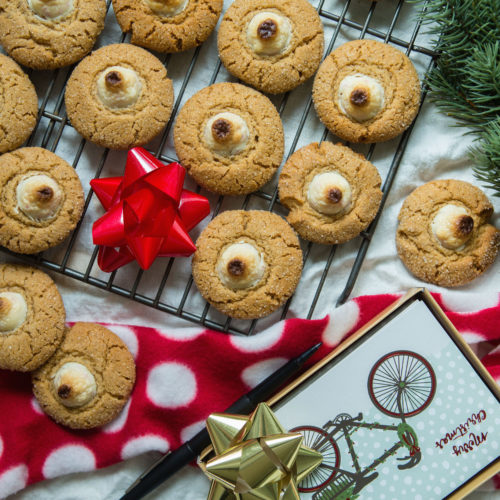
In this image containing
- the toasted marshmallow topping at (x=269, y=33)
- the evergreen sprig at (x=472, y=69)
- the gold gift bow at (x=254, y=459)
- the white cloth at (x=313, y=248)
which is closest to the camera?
the gold gift bow at (x=254, y=459)

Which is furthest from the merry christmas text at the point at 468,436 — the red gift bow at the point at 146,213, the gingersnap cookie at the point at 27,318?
the gingersnap cookie at the point at 27,318

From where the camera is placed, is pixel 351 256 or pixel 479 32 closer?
pixel 479 32

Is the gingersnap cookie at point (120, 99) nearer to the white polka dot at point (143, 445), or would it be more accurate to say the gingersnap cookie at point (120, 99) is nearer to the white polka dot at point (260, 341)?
the white polka dot at point (260, 341)

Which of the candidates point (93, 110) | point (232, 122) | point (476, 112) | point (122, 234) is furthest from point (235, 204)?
point (476, 112)

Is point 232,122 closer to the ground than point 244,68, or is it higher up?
closer to the ground

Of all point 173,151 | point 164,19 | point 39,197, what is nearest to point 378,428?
point 173,151

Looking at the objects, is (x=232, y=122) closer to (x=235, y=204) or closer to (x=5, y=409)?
(x=235, y=204)

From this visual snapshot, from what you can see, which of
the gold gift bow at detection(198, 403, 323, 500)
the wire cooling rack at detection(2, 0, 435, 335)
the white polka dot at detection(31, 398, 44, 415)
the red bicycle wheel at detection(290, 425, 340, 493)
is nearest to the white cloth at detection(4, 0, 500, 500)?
the wire cooling rack at detection(2, 0, 435, 335)

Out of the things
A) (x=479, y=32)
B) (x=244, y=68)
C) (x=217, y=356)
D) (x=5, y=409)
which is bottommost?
(x=5, y=409)
